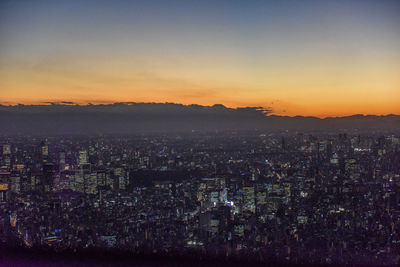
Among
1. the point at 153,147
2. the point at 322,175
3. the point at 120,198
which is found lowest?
the point at 120,198

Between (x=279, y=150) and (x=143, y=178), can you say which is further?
(x=143, y=178)

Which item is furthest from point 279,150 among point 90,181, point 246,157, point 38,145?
point 38,145

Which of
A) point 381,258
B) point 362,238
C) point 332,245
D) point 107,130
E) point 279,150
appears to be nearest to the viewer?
point 381,258

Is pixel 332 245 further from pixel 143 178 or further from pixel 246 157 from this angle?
pixel 143 178

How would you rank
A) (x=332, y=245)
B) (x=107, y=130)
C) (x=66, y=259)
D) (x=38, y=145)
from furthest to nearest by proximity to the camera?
(x=107, y=130)
(x=38, y=145)
(x=332, y=245)
(x=66, y=259)

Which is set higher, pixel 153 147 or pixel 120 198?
pixel 153 147

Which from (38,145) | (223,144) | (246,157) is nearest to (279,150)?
(246,157)
